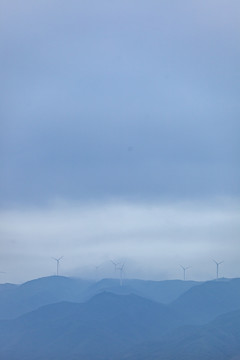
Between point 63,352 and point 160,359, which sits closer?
point 160,359

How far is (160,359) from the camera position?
180 metres

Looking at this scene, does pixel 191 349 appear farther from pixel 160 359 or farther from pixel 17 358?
pixel 17 358

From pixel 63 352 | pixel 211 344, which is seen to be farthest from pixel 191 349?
pixel 63 352

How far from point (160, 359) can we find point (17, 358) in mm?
40107

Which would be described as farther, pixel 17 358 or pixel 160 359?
pixel 17 358

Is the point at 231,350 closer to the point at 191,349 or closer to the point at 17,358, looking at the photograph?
the point at 191,349

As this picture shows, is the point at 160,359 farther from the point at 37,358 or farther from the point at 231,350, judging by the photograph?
the point at 37,358

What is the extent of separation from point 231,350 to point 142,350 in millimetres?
23081

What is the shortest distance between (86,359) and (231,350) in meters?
36.1

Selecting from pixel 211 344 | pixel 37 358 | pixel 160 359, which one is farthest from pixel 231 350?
pixel 37 358

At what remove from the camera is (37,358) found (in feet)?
642

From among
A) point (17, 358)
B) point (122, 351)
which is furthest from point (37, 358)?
point (122, 351)

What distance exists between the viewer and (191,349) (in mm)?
181625

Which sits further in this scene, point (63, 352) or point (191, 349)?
point (63, 352)
